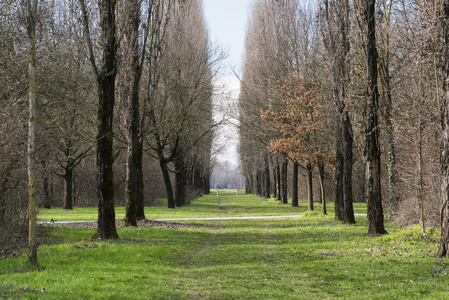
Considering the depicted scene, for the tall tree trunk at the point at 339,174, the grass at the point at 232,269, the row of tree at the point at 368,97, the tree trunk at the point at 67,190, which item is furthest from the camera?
the tree trunk at the point at 67,190

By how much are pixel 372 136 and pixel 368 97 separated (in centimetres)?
136

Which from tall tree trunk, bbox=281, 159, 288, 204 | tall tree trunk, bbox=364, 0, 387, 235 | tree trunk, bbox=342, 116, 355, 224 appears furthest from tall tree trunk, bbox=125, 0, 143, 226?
tall tree trunk, bbox=281, 159, 288, 204

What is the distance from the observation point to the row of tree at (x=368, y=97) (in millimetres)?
13203

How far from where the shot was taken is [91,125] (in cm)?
2734

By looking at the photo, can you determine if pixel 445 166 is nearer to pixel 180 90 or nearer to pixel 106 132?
pixel 106 132

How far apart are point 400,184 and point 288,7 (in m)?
16.4

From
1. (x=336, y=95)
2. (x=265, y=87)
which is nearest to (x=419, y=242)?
(x=336, y=95)

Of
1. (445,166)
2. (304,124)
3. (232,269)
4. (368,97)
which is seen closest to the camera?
(445,166)

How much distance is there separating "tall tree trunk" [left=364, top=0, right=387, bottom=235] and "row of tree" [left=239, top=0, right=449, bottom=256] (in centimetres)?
3

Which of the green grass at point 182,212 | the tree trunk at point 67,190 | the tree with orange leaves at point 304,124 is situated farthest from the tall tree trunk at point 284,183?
the tree trunk at point 67,190

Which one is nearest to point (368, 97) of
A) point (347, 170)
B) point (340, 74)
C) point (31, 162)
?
point (340, 74)

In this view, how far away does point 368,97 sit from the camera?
15031 millimetres

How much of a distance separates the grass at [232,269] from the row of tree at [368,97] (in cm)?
173

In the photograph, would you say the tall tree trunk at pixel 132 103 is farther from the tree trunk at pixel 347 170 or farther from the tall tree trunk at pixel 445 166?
the tall tree trunk at pixel 445 166
